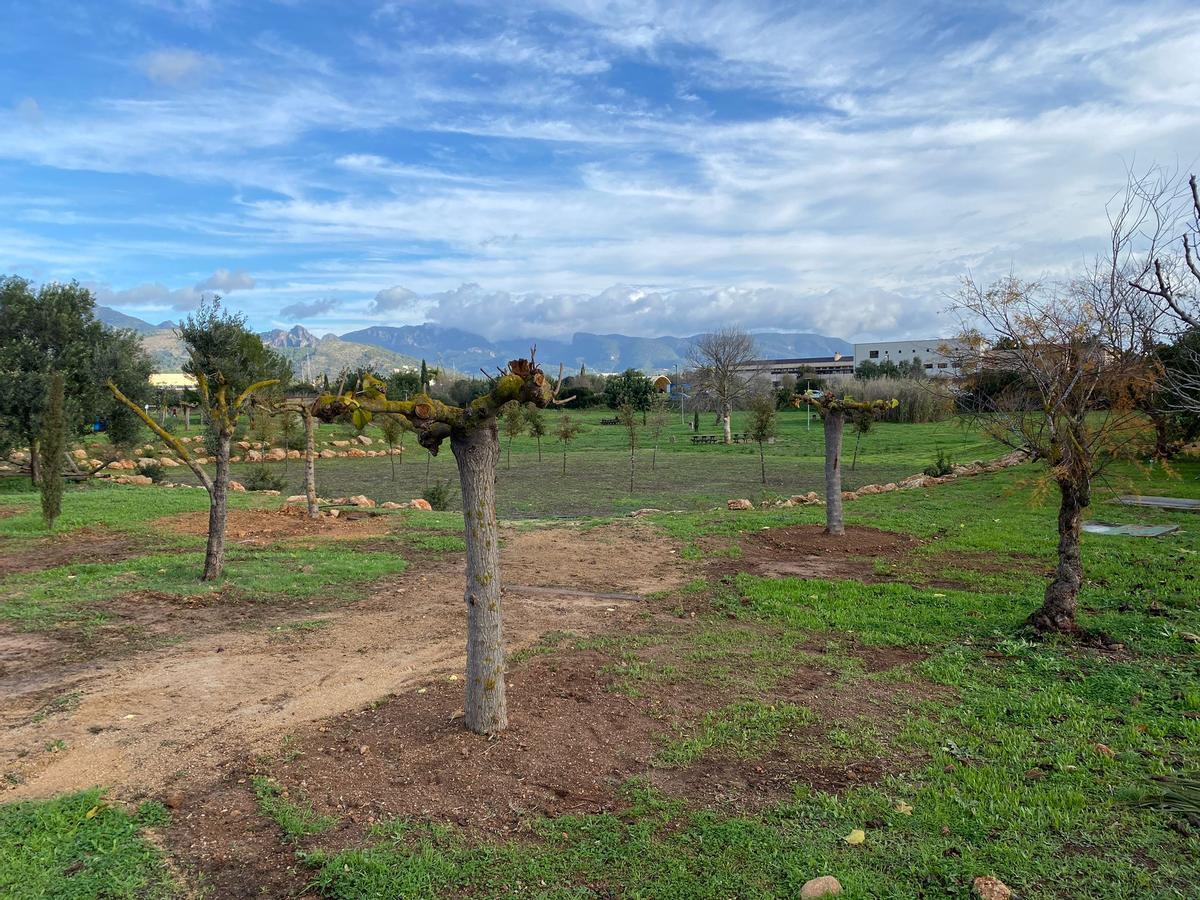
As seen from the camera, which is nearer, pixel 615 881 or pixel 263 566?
pixel 615 881

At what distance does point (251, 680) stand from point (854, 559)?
28.4 ft

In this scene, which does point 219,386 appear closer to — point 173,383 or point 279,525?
point 279,525

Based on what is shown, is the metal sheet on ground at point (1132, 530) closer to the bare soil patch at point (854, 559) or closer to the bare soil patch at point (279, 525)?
→ the bare soil patch at point (854, 559)

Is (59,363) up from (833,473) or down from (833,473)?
up

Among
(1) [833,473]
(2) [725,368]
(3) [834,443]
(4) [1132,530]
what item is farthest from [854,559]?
(2) [725,368]

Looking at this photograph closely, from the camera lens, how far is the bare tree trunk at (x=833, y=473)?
13310mm

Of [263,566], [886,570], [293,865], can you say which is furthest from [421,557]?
[293,865]

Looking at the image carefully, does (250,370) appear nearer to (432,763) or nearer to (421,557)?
(421,557)

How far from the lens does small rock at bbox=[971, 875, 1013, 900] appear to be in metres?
3.49

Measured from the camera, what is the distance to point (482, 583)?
5.21 metres

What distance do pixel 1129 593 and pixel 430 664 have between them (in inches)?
324

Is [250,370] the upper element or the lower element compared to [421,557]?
upper

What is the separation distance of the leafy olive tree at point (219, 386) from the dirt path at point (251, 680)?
228 cm

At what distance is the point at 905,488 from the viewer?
20.8 meters
